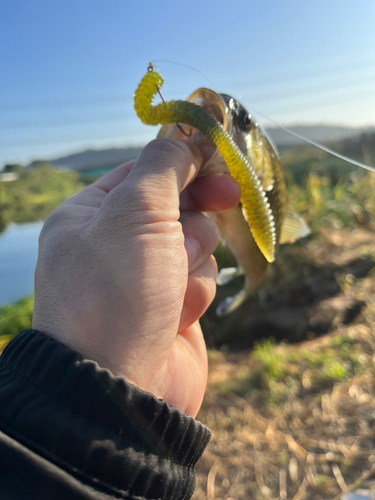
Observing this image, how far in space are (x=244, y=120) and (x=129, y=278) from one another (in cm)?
93

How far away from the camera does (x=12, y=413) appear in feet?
2.86

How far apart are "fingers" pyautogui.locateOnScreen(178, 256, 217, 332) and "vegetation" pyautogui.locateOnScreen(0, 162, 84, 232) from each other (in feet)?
19.9

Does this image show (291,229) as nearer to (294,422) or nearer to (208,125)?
(208,125)

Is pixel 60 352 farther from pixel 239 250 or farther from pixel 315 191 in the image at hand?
→ pixel 315 191

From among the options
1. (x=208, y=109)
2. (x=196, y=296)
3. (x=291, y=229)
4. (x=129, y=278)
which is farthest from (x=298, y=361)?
(x=129, y=278)

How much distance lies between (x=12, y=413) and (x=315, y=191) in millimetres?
6799

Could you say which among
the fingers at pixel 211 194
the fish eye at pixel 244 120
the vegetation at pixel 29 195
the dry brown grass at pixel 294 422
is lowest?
the dry brown grass at pixel 294 422

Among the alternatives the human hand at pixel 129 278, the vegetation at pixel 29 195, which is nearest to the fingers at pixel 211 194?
the human hand at pixel 129 278

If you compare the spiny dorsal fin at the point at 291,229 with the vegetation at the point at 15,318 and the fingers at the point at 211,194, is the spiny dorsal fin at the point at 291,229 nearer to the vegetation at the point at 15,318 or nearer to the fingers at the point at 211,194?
the fingers at the point at 211,194

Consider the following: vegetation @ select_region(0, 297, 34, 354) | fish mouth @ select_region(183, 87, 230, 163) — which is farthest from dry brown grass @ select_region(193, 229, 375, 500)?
vegetation @ select_region(0, 297, 34, 354)

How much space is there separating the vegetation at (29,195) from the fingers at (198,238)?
5.95m

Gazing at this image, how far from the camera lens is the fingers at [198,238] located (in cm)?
161

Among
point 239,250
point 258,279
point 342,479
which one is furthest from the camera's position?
point 342,479

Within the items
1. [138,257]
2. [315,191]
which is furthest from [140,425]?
[315,191]
